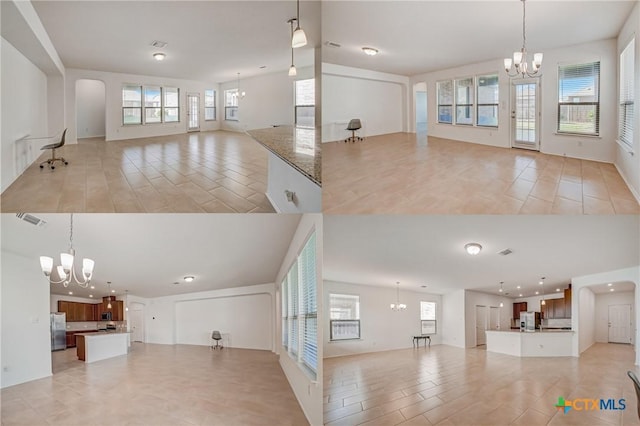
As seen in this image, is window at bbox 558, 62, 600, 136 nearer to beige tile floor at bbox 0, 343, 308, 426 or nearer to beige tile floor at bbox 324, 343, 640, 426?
beige tile floor at bbox 324, 343, 640, 426

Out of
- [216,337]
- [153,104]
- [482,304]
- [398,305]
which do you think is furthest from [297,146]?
[216,337]

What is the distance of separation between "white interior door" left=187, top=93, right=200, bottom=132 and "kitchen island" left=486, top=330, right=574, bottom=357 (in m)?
3.78

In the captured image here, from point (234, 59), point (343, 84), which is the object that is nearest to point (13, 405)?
point (234, 59)

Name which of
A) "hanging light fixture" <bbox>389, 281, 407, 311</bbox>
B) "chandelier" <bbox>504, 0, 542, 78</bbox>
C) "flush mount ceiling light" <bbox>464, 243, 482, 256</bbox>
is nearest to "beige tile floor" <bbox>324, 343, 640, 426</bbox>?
"hanging light fixture" <bbox>389, 281, 407, 311</bbox>

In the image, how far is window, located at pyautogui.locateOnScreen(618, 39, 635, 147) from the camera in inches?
134

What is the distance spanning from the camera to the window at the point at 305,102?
3.47m

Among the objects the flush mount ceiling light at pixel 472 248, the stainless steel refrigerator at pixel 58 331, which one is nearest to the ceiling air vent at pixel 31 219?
the stainless steel refrigerator at pixel 58 331

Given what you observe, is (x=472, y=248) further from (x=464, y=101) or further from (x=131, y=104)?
(x=131, y=104)

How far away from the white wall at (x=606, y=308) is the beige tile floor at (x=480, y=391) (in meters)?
0.12

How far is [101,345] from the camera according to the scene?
7148 mm

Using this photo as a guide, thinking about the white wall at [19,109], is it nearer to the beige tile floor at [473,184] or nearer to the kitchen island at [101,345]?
the beige tile floor at [473,184]

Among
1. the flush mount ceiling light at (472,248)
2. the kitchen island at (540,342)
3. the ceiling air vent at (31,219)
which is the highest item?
the ceiling air vent at (31,219)

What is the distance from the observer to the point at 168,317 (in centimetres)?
703

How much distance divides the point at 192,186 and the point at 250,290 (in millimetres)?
3215
